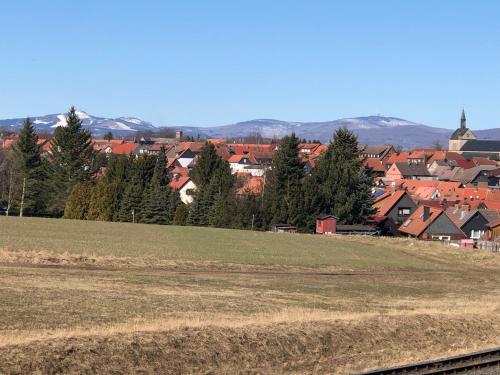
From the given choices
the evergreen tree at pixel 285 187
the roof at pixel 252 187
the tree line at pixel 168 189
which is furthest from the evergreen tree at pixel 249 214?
the roof at pixel 252 187

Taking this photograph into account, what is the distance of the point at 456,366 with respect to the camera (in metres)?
22.5

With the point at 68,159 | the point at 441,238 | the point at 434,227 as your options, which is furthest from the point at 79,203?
the point at 441,238

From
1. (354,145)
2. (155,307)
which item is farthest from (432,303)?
(354,145)

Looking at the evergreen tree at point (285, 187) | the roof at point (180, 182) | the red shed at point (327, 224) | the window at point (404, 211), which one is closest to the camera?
the red shed at point (327, 224)

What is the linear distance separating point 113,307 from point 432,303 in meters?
17.4

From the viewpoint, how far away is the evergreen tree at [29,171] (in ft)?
312

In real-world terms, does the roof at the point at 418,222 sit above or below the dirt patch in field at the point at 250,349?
below

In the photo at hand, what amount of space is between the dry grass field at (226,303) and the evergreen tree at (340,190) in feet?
58.1

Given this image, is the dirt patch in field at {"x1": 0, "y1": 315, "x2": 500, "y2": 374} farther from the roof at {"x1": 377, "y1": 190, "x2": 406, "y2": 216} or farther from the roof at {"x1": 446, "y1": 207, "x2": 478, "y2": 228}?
the roof at {"x1": 377, "y1": 190, "x2": 406, "y2": 216}

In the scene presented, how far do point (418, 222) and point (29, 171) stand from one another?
49216 millimetres

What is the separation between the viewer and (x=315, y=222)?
289ft

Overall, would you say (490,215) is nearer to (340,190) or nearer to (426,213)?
(426,213)

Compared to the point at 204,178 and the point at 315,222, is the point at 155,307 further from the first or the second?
the point at 204,178

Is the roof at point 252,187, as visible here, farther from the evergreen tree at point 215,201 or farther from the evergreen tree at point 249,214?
the evergreen tree at point 215,201
